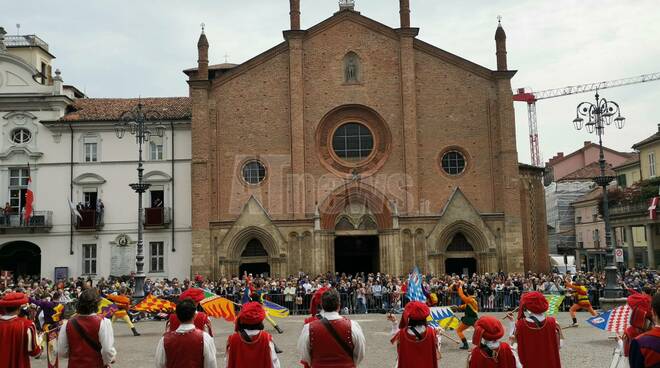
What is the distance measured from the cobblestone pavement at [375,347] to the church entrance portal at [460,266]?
489 inches

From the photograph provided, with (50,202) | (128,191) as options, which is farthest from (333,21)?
(50,202)

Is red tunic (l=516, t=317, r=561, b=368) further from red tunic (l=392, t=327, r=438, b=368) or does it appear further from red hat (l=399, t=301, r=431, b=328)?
red hat (l=399, t=301, r=431, b=328)

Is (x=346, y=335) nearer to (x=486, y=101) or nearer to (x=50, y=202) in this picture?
(x=486, y=101)

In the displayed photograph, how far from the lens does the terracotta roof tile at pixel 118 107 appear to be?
125 ft

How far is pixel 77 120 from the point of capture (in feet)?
123

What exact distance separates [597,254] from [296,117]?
38.4 metres

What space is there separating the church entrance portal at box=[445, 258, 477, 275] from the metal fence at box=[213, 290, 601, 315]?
7935 millimetres

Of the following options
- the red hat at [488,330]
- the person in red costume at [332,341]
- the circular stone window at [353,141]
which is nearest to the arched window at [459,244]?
the circular stone window at [353,141]

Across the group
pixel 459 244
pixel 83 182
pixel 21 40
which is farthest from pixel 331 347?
pixel 21 40

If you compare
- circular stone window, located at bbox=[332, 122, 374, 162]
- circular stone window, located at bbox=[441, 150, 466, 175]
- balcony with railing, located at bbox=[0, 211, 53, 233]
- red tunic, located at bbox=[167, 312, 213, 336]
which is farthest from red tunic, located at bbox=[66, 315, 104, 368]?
balcony with railing, located at bbox=[0, 211, 53, 233]

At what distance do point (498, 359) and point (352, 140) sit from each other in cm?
2948

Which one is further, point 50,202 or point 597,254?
point 597,254

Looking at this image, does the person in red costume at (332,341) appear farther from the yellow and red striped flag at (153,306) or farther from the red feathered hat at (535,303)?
the yellow and red striped flag at (153,306)

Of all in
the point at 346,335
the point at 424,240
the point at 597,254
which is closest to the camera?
the point at 346,335
